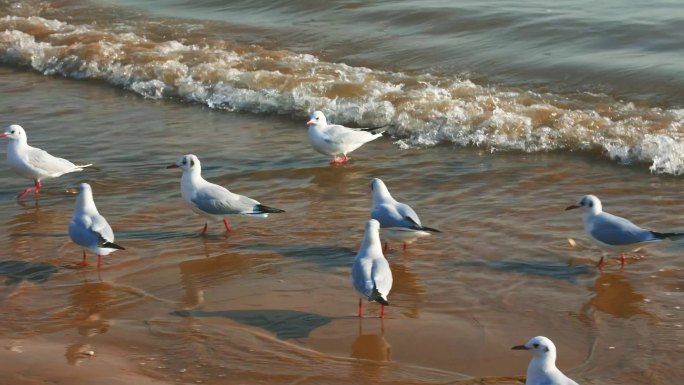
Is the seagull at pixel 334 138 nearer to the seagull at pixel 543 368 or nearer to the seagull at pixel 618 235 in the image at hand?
the seagull at pixel 618 235

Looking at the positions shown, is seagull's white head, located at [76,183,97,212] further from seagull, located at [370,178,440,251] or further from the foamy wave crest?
the foamy wave crest

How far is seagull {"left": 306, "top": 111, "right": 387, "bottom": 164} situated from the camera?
11.0 metres

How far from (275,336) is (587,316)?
197 centimetres

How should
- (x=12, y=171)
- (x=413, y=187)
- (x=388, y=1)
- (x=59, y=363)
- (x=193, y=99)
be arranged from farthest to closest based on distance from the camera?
(x=388, y=1), (x=193, y=99), (x=12, y=171), (x=413, y=187), (x=59, y=363)

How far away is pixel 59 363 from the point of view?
6.21 m

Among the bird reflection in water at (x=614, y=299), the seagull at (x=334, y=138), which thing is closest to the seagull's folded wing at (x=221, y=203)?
the seagull at (x=334, y=138)

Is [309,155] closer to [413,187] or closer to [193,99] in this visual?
[413,187]

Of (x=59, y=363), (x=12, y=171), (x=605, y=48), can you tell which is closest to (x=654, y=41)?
(x=605, y=48)

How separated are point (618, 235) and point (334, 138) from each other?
3799 millimetres

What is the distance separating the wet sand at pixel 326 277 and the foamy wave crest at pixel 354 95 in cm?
40

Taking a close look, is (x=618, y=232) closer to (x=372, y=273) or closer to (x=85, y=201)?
(x=372, y=273)

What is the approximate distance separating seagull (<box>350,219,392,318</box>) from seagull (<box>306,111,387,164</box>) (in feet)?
11.6

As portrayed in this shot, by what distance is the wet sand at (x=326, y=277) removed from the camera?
20.9 ft

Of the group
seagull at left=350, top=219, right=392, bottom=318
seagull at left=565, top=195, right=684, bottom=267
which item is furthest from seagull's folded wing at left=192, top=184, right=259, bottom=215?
seagull at left=565, top=195, right=684, bottom=267
